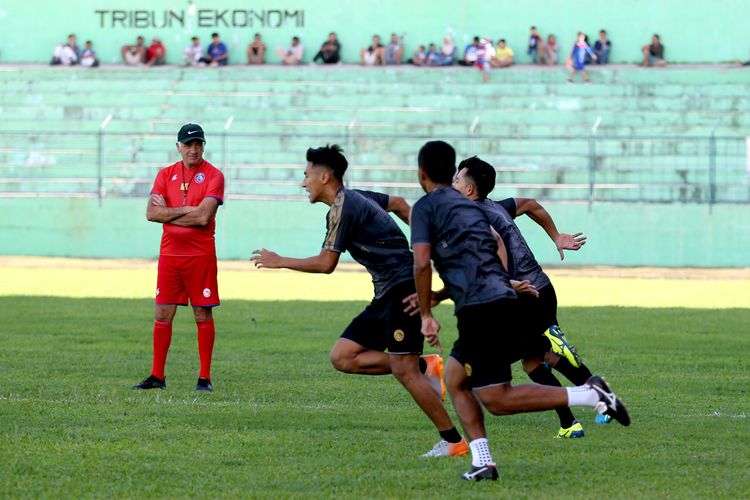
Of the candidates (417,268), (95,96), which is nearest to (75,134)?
(95,96)

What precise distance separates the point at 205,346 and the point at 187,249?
0.81 meters

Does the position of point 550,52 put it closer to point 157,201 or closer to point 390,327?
point 157,201

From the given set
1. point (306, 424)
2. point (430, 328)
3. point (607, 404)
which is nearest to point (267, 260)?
point (430, 328)

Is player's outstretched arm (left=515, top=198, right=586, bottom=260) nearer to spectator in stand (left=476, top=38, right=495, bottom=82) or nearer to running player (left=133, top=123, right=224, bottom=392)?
running player (left=133, top=123, right=224, bottom=392)

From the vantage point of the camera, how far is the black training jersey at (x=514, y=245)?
29.4ft

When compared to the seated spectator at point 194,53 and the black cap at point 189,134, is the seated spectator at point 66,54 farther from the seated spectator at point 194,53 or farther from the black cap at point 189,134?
the black cap at point 189,134

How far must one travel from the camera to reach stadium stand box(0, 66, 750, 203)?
31156 millimetres

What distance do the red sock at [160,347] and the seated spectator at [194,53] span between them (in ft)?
96.3

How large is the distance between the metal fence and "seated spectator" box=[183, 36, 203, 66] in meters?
5.70

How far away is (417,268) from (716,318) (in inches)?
430

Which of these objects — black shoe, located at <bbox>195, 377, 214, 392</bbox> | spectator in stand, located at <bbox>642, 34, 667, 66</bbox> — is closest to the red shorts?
black shoe, located at <bbox>195, 377, 214, 392</bbox>

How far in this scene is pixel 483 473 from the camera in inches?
282

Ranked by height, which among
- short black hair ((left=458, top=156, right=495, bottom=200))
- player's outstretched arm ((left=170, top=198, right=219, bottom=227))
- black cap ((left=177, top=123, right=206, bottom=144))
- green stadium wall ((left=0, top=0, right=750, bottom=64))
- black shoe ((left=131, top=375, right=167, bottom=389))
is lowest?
black shoe ((left=131, top=375, right=167, bottom=389))

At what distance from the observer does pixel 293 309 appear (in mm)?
18266
